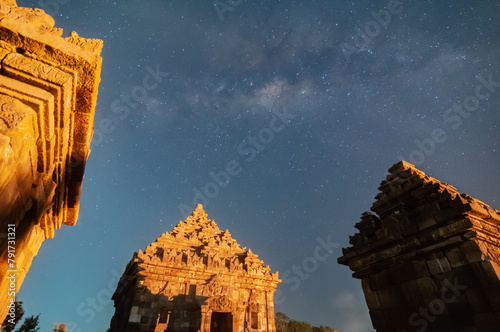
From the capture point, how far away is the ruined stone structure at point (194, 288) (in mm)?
14414

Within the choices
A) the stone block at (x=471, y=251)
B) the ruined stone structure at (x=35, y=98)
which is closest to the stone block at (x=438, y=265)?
the stone block at (x=471, y=251)

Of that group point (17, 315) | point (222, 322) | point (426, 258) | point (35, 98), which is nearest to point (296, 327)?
point (222, 322)

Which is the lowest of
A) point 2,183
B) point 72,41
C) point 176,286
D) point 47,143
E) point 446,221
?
point 2,183

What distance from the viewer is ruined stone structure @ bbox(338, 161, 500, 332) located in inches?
137

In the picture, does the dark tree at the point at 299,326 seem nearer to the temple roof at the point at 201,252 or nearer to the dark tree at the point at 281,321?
the dark tree at the point at 281,321

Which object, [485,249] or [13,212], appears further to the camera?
[485,249]

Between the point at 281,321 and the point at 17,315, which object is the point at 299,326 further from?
the point at 17,315

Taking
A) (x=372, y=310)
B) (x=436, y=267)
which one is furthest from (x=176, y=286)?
(x=436, y=267)

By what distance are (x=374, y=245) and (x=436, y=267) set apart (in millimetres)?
1007

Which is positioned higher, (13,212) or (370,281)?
(13,212)

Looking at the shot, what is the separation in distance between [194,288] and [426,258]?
48.5 ft

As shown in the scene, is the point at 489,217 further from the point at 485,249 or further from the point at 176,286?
the point at 176,286

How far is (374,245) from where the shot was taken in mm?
4742

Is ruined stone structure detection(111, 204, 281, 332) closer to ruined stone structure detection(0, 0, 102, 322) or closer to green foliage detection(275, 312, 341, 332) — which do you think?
ruined stone structure detection(0, 0, 102, 322)
